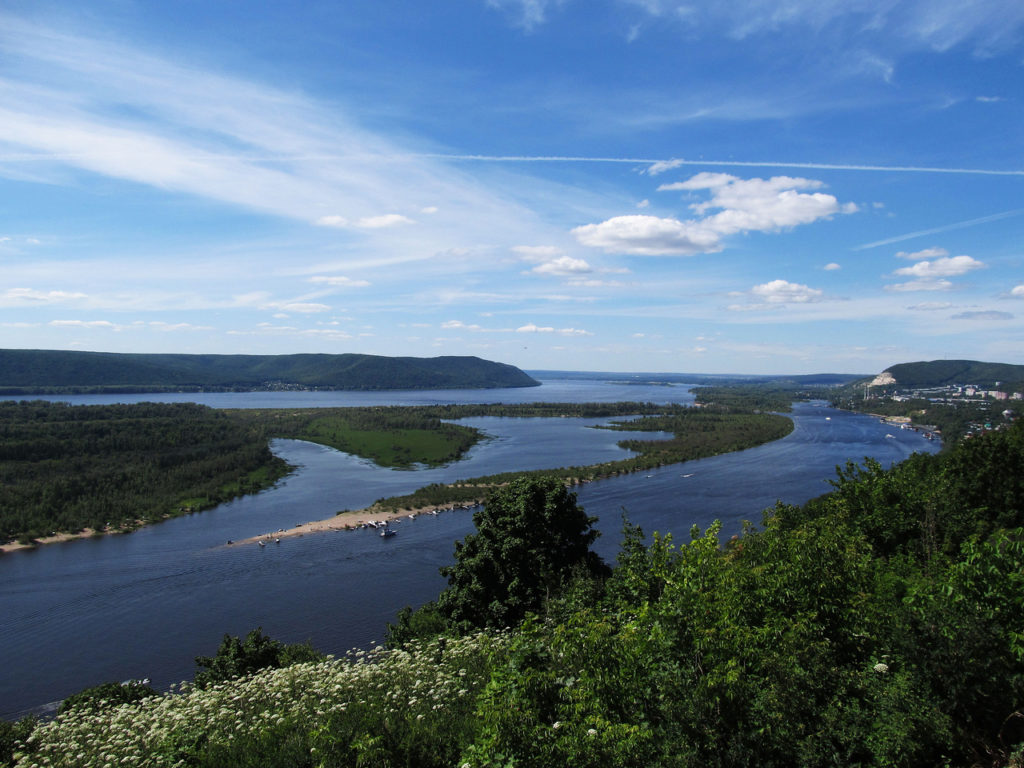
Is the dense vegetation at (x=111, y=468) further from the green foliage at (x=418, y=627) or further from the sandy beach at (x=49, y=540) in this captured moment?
the green foliage at (x=418, y=627)

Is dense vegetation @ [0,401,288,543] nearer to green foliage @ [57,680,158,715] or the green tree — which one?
green foliage @ [57,680,158,715]

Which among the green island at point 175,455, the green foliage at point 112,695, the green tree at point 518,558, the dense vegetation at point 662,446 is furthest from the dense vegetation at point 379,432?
the green foliage at point 112,695

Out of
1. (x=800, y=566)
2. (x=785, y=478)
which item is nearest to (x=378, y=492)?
(x=785, y=478)

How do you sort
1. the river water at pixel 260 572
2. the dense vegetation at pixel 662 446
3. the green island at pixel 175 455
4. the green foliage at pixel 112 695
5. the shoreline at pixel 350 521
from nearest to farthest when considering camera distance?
the green foliage at pixel 112 695
the river water at pixel 260 572
the shoreline at pixel 350 521
the green island at pixel 175 455
the dense vegetation at pixel 662 446

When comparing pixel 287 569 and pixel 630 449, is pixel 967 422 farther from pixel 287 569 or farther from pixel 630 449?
pixel 287 569

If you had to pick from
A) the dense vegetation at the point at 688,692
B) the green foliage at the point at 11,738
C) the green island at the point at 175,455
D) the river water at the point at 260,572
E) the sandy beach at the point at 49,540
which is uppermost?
the dense vegetation at the point at 688,692

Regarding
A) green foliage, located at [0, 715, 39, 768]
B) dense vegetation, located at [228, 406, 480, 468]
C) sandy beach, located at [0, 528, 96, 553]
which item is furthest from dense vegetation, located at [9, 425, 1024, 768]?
dense vegetation, located at [228, 406, 480, 468]

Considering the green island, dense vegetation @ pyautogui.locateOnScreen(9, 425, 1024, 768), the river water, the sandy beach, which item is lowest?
the sandy beach
